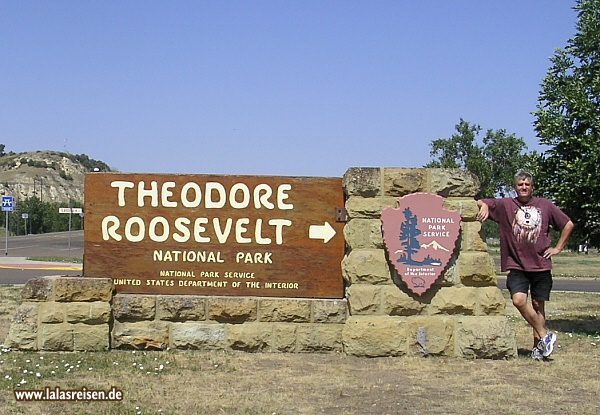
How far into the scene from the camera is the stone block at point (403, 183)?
8.18 metres

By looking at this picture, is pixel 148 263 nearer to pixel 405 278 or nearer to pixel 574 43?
pixel 405 278

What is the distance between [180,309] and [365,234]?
83.8 inches

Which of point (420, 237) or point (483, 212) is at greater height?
point (483, 212)

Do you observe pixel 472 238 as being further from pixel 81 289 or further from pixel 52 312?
pixel 52 312

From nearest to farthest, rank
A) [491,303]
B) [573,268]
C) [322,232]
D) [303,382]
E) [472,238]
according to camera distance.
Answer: [303,382]
[491,303]
[472,238]
[322,232]
[573,268]

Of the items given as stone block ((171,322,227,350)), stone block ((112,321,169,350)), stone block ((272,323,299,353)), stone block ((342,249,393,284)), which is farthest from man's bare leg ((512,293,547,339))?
stone block ((112,321,169,350))

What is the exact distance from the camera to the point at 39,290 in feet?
26.7

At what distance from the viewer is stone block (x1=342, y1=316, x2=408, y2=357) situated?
313 inches

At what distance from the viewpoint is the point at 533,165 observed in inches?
430

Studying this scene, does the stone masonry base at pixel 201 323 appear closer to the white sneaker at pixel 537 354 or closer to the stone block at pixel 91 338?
the stone block at pixel 91 338

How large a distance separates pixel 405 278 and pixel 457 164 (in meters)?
31.6

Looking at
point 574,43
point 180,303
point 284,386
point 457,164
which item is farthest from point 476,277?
point 457,164

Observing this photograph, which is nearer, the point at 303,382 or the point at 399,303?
the point at 303,382

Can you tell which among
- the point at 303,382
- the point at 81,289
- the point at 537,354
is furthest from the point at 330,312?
the point at 81,289
